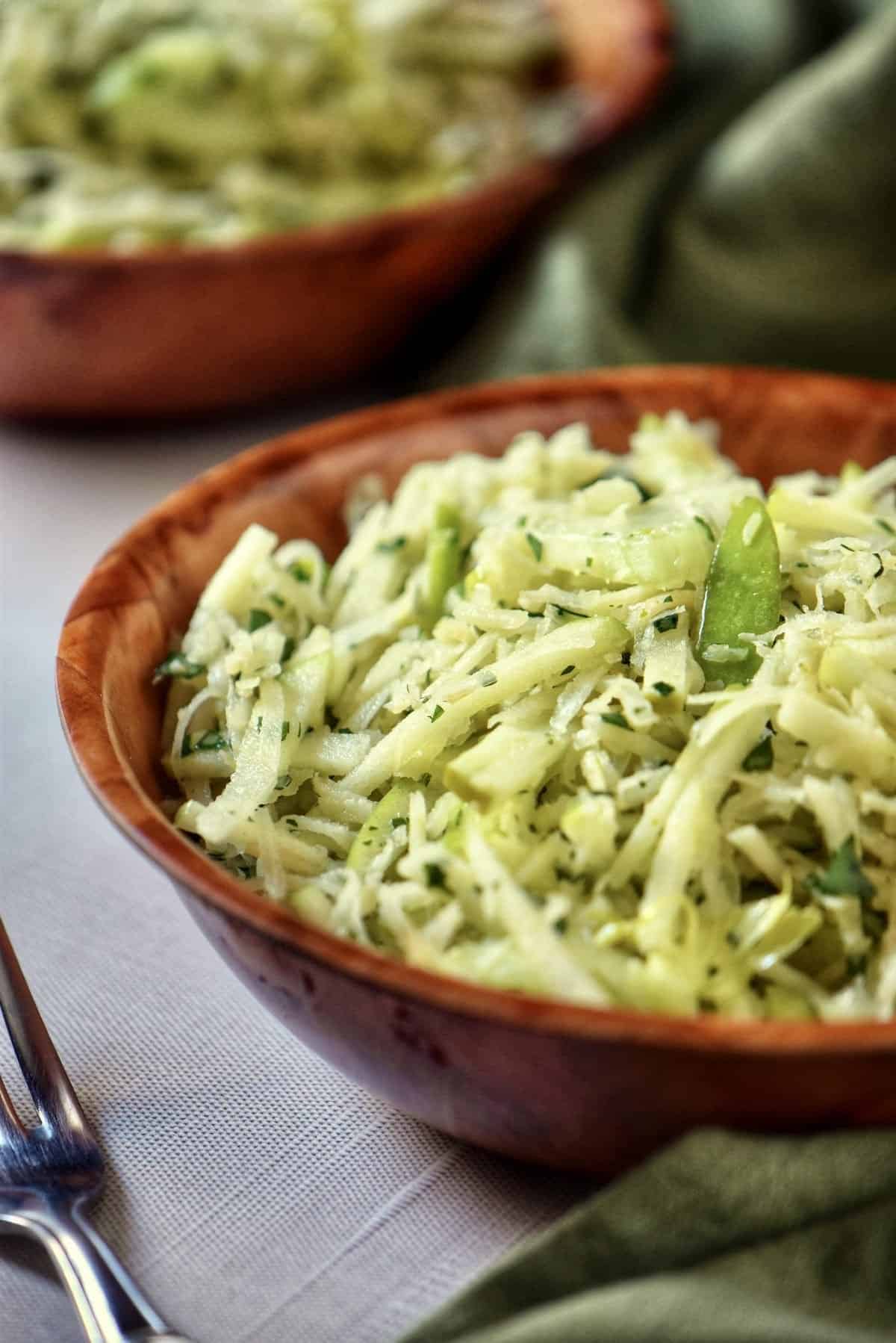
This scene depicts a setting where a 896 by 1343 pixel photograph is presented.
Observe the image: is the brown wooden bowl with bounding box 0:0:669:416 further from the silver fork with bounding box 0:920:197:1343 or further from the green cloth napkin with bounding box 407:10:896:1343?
the silver fork with bounding box 0:920:197:1343

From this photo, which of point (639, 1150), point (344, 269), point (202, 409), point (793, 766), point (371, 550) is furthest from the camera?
point (202, 409)

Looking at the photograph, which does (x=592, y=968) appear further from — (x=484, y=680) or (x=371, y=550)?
(x=371, y=550)

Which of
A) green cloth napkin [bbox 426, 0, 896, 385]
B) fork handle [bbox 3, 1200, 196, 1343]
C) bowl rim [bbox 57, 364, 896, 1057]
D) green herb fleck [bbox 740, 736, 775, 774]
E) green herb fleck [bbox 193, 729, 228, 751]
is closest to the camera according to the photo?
bowl rim [bbox 57, 364, 896, 1057]

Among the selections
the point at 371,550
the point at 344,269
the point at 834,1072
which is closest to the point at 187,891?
the point at 834,1072

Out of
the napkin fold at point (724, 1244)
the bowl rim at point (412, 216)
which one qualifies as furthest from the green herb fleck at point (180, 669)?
the bowl rim at point (412, 216)

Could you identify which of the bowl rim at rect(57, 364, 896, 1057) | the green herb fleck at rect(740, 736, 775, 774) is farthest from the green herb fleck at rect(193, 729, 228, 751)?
the green herb fleck at rect(740, 736, 775, 774)

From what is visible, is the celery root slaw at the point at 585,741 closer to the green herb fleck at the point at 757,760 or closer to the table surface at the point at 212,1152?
the green herb fleck at the point at 757,760
